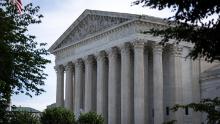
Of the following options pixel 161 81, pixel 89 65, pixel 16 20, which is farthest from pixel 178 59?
pixel 16 20

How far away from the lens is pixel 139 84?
2613 inches

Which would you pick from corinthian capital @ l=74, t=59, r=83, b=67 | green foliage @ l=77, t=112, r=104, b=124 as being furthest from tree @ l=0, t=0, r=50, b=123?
corinthian capital @ l=74, t=59, r=83, b=67

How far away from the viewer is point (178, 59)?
232 feet

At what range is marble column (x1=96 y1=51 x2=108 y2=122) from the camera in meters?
73.4

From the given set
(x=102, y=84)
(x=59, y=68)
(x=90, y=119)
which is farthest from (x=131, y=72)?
(x=59, y=68)

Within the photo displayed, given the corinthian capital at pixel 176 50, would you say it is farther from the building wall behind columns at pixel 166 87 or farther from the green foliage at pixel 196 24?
the green foliage at pixel 196 24

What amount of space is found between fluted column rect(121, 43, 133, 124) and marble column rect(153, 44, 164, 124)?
136 inches

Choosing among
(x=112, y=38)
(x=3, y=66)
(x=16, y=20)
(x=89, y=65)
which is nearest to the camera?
(x=3, y=66)

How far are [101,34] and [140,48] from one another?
903 cm

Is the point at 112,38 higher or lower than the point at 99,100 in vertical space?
higher

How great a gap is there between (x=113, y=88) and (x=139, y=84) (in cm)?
560

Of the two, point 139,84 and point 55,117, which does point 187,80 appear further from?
point 55,117

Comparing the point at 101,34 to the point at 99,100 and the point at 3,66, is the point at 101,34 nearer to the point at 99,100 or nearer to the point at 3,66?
the point at 99,100

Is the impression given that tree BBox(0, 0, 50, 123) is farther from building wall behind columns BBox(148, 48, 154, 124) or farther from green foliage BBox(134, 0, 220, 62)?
building wall behind columns BBox(148, 48, 154, 124)
